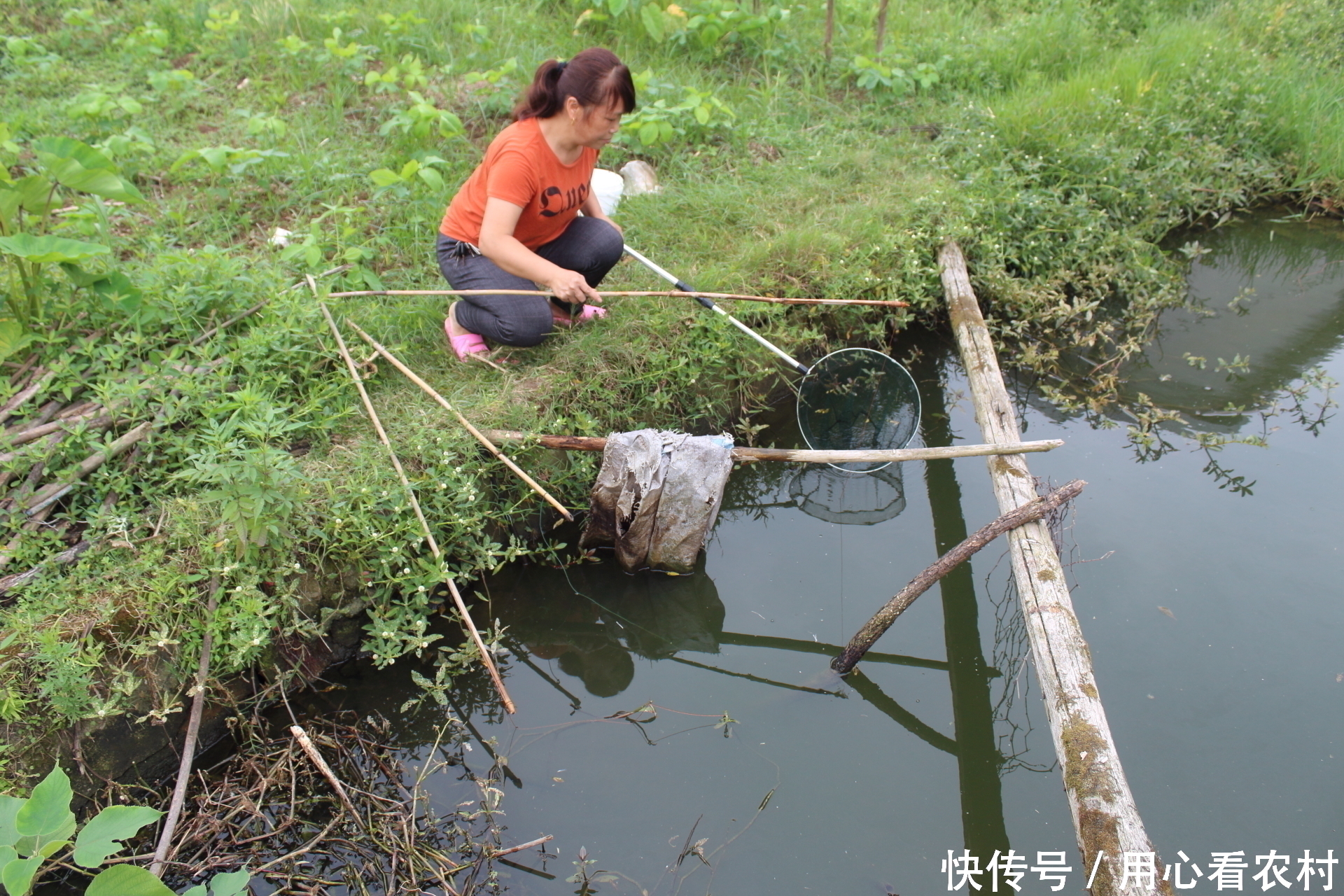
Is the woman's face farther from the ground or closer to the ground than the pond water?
farther from the ground

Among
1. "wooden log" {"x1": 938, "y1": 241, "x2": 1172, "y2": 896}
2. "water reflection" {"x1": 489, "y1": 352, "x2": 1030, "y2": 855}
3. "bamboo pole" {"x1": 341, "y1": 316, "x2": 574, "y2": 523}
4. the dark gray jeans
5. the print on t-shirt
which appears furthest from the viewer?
the dark gray jeans

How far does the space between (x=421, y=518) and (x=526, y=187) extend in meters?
1.36

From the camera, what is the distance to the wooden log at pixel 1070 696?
76.0 inches

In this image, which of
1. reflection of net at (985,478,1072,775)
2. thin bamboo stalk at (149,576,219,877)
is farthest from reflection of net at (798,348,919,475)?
thin bamboo stalk at (149,576,219,877)

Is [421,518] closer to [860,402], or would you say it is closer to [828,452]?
[828,452]

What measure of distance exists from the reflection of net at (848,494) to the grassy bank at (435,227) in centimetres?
48

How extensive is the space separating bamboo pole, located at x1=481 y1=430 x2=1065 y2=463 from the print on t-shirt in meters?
0.94

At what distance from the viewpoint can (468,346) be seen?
12.0 feet

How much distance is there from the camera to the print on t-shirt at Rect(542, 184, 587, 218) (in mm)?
3332

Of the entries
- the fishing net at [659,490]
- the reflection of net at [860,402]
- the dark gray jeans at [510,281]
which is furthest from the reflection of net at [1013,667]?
the dark gray jeans at [510,281]

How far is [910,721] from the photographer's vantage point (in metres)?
2.77

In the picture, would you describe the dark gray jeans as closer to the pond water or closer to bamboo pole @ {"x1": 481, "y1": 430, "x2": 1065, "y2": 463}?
bamboo pole @ {"x1": 481, "y1": 430, "x2": 1065, "y2": 463}

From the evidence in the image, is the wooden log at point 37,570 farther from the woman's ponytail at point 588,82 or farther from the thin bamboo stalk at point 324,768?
the woman's ponytail at point 588,82

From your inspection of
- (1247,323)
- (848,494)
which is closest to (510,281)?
(848,494)
